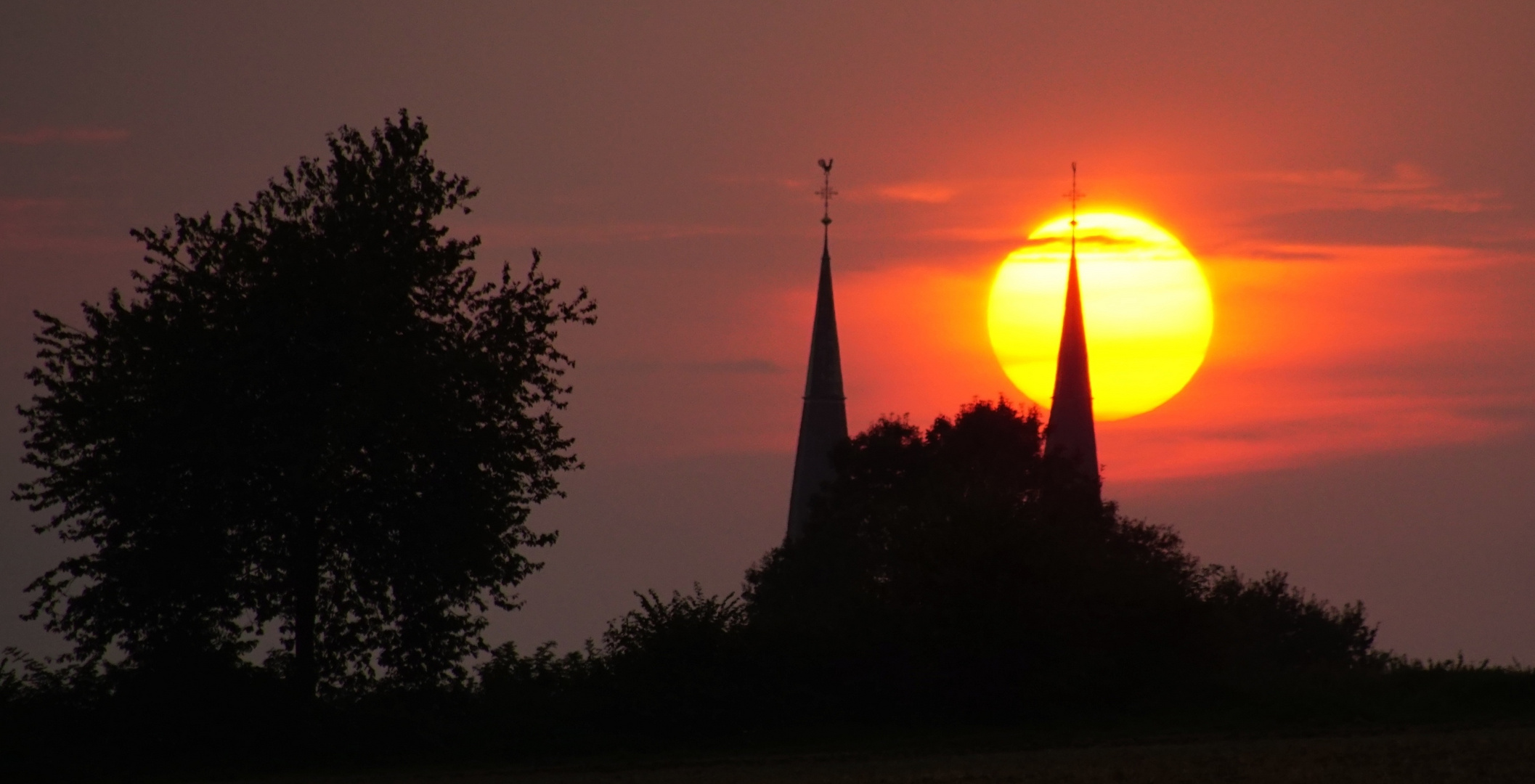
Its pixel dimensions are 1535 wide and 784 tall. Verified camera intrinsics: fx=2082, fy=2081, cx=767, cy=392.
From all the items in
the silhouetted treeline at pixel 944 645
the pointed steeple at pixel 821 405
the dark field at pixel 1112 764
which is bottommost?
the dark field at pixel 1112 764

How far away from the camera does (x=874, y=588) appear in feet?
127

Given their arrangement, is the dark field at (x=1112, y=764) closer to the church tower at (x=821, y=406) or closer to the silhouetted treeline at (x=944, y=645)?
the silhouetted treeline at (x=944, y=645)

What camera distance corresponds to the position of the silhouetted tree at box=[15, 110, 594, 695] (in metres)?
35.8

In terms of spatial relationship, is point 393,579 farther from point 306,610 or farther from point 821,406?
point 821,406

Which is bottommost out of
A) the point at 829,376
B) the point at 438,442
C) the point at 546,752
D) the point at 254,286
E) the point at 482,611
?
the point at 546,752

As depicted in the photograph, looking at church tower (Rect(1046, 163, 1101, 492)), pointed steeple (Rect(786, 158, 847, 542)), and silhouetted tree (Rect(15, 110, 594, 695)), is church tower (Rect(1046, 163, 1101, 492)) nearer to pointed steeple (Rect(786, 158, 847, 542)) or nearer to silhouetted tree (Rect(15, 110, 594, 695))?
pointed steeple (Rect(786, 158, 847, 542))

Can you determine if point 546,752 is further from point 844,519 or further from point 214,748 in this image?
point 844,519

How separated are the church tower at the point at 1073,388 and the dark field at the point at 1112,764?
76.3m

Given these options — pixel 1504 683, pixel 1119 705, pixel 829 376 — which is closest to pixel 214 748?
pixel 1119 705

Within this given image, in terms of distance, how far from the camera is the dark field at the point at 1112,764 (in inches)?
1015

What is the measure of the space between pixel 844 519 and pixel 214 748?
4214cm

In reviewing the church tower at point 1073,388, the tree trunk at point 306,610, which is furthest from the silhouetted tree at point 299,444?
the church tower at point 1073,388

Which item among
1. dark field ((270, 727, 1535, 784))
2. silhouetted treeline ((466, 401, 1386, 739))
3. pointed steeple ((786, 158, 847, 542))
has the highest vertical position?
pointed steeple ((786, 158, 847, 542))

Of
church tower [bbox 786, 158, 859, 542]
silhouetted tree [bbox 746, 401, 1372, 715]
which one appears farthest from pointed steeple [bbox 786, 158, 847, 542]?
silhouetted tree [bbox 746, 401, 1372, 715]
